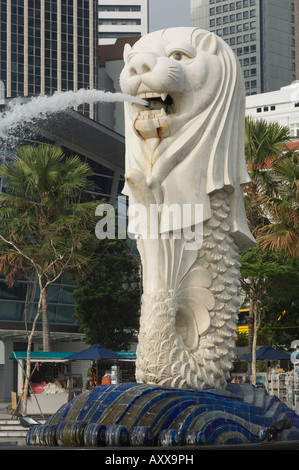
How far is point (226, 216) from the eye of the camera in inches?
444

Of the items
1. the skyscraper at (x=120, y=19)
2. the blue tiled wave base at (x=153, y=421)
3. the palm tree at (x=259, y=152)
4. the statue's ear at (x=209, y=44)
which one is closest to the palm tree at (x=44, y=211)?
the palm tree at (x=259, y=152)

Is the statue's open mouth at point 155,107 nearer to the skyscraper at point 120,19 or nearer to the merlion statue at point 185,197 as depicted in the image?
the merlion statue at point 185,197

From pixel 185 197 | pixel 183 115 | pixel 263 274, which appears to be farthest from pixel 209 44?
pixel 263 274

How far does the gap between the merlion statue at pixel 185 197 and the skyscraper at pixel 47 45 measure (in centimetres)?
7391

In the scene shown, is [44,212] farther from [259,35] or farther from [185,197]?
[259,35]

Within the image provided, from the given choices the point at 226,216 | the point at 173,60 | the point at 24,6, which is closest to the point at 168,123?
the point at 173,60

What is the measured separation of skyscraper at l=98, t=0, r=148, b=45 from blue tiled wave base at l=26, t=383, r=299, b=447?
117m

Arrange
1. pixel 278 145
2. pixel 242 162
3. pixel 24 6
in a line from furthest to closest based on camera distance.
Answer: pixel 24 6 → pixel 278 145 → pixel 242 162

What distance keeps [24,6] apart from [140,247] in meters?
77.6

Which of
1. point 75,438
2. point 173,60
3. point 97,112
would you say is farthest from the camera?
point 97,112

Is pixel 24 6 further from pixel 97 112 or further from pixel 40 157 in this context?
pixel 40 157

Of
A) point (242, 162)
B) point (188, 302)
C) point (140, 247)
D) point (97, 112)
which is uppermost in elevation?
point (97, 112)

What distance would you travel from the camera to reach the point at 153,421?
915 centimetres

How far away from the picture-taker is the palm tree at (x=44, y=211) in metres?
23.6
